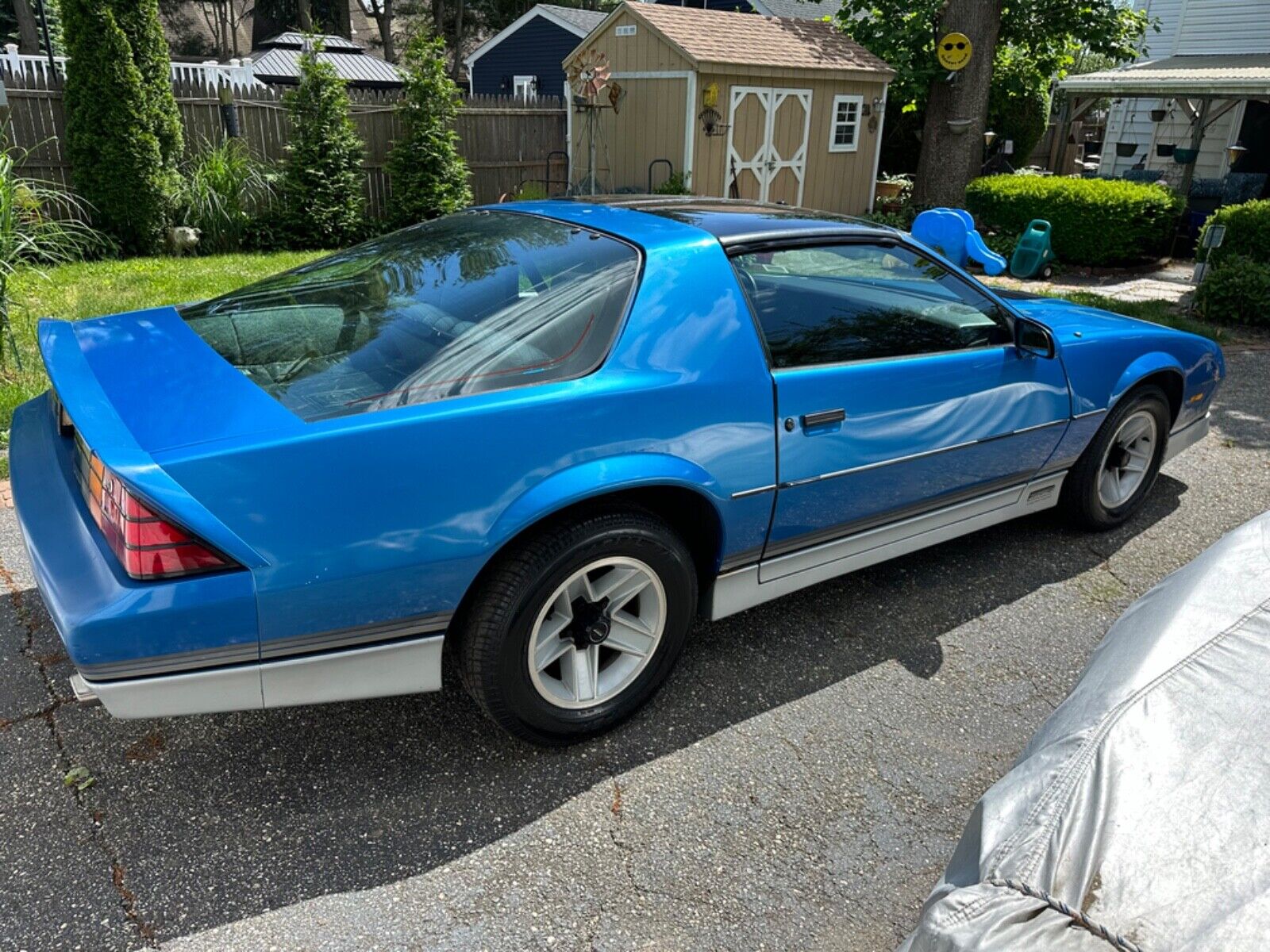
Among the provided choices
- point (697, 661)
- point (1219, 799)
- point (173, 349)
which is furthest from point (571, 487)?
point (1219, 799)

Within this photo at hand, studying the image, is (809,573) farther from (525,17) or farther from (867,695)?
(525,17)

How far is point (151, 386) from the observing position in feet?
7.92

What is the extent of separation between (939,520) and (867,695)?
791 mm

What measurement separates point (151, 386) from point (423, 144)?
33.6 feet

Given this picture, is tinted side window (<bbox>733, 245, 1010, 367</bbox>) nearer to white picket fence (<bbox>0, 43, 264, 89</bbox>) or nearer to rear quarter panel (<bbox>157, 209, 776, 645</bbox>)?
rear quarter panel (<bbox>157, 209, 776, 645</bbox>)

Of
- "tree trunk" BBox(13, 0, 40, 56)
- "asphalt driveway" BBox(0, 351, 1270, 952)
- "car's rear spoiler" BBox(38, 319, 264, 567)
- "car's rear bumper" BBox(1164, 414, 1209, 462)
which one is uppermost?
"tree trunk" BBox(13, 0, 40, 56)

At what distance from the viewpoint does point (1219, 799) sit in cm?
155

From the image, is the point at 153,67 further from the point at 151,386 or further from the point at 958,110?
the point at 958,110

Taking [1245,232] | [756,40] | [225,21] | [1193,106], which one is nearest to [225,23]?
[225,21]

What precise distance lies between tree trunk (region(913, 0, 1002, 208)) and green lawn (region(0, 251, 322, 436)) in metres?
8.39

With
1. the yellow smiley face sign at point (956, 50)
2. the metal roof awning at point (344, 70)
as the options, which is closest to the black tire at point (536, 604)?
the yellow smiley face sign at point (956, 50)

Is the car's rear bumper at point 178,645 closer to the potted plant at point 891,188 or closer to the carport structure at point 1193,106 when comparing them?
the carport structure at point 1193,106

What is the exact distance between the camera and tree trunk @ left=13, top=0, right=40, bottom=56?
32.4 meters

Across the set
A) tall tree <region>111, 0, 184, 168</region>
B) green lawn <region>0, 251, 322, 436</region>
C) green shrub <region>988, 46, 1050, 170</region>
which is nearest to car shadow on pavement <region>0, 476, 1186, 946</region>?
green lawn <region>0, 251, 322, 436</region>
